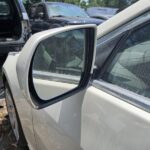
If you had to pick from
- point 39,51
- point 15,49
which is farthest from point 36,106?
point 15,49

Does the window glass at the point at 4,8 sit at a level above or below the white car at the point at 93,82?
below

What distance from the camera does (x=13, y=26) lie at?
7445 millimetres

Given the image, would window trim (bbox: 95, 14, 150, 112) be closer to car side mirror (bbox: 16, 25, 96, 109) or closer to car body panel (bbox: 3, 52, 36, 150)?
car side mirror (bbox: 16, 25, 96, 109)

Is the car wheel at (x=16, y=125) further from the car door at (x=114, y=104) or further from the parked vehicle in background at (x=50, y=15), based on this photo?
the parked vehicle in background at (x=50, y=15)

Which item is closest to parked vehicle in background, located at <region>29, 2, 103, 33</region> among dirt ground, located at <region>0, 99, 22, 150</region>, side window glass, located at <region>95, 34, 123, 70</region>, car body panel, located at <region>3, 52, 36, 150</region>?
dirt ground, located at <region>0, 99, 22, 150</region>

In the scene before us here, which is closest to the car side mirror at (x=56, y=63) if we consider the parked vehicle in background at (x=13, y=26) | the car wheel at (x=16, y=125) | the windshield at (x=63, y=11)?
the car wheel at (x=16, y=125)

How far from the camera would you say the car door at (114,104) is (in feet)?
5.31

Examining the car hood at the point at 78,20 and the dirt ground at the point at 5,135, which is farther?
the car hood at the point at 78,20

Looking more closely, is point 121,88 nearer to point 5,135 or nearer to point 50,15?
point 5,135

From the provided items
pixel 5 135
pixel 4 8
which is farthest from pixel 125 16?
pixel 4 8

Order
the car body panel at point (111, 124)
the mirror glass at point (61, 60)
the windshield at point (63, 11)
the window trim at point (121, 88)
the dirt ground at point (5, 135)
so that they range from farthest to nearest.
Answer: the windshield at point (63, 11), the dirt ground at point (5, 135), the mirror glass at point (61, 60), the window trim at point (121, 88), the car body panel at point (111, 124)

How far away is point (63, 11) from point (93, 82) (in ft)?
33.0

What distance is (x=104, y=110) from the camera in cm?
179

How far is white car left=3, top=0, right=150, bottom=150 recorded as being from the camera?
168cm
